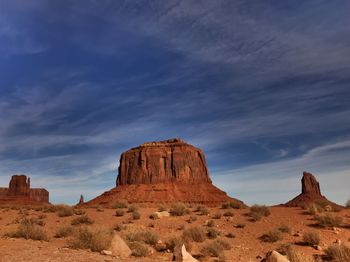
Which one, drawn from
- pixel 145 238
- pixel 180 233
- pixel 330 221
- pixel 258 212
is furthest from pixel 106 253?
pixel 258 212

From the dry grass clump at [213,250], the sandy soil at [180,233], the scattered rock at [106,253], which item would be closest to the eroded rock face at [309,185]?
the sandy soil at [180,233]

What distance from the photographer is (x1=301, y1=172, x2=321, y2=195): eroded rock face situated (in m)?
95.3

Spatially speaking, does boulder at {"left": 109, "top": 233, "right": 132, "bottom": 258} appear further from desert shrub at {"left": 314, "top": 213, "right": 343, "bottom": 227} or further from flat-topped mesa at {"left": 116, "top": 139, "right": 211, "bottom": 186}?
flat-topped mesa at {"left": 116, "top": 139, "right": 211, "bottom": 186}

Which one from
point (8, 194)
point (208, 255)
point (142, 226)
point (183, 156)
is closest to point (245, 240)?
point (208, 255)

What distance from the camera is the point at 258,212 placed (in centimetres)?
2342

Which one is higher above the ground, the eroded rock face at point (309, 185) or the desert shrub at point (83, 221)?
the eroded rock face at point (309, 185)

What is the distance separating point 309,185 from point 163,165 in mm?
40767

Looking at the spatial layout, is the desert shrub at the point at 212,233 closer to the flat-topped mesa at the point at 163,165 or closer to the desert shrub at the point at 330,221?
the desert shrub at the point at 330,221

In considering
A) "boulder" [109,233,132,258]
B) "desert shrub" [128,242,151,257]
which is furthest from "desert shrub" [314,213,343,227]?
"boulder" [109,233,132,258]

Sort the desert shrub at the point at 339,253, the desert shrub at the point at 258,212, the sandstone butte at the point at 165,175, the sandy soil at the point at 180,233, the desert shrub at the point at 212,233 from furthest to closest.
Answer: the sandstone butte at the point at 165,175 < the desert shrub at the point at 258,212 < the desert shrub at the point at 212,233 < the sandy soil at the point at 180,233 < the desert shrub at the point at 339,253

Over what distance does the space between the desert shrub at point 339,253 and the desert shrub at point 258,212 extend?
27.0ft

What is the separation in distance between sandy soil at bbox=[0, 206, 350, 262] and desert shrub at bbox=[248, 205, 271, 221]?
39 cm

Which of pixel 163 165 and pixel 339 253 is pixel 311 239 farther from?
pixel 163 165

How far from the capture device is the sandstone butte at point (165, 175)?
252 ft
